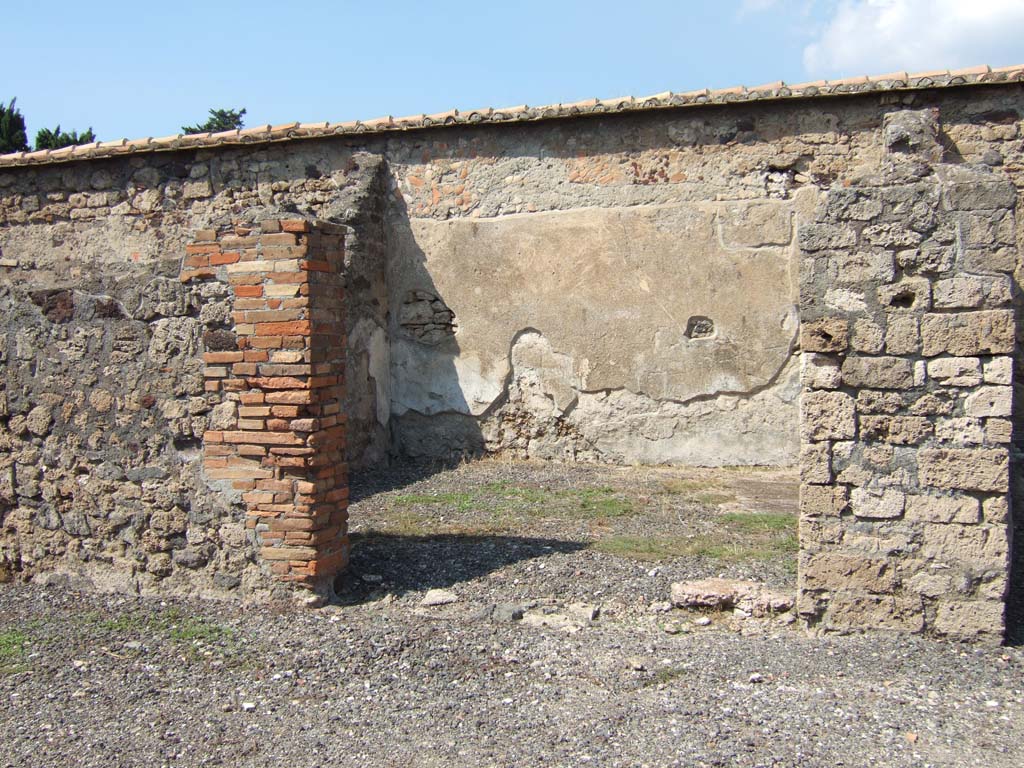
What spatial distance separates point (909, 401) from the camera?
13.0 ft

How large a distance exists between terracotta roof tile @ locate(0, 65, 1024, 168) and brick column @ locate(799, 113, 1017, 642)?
3.99 meters

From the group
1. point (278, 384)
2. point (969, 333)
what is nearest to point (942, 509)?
point (969, 333)

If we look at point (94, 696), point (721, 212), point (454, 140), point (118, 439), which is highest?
point (454, 140)

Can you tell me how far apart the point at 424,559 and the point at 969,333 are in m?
3.10

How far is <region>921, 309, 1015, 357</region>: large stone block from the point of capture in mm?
3877

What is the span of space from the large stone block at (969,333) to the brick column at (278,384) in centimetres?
276

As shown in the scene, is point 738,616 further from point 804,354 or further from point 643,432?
point 643,432

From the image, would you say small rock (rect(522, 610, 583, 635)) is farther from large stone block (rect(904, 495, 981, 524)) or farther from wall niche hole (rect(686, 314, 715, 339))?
wall niche hole (rect(686, 314, 715, 339))

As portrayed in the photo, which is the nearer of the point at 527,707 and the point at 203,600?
the point at 527,707

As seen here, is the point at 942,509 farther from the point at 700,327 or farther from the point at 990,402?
the point at 700,327

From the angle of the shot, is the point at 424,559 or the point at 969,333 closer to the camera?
the point at 969,333

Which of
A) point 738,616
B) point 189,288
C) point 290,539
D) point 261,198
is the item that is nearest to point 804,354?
point 738,616

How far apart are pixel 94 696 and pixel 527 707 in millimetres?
1716

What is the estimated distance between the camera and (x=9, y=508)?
16.9ft
